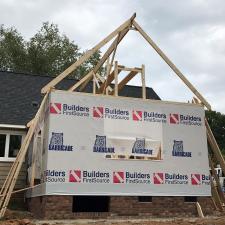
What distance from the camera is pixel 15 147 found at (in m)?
18.0

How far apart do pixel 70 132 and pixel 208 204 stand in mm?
5729

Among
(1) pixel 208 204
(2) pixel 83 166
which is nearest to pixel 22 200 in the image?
(2) pixel 83 166

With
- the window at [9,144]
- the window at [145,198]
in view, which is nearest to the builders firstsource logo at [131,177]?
the window at [145,198]

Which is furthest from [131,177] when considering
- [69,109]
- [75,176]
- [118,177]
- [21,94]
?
[21,94]

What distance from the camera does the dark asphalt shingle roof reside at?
18.6 metres

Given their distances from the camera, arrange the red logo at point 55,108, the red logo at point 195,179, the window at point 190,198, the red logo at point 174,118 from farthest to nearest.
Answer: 1. the red logo at point 174,118
2. the red logo at point 195,179
3. the window at point 190,198
4. the red logo at point 55,108

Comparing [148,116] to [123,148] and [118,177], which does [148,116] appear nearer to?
[123,148]

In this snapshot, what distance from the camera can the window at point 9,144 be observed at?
Result: 57.5 feet

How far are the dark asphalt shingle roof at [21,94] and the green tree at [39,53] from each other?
55.0ft

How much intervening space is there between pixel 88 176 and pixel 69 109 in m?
2.39

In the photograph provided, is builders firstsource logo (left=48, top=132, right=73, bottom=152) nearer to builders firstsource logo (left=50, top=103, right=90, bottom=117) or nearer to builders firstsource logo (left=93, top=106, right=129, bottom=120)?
builders firstsource logo (left=50, top=103, right=90, bottom=117)

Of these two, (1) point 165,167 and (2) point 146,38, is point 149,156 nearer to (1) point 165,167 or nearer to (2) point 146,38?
(1) point 165,167

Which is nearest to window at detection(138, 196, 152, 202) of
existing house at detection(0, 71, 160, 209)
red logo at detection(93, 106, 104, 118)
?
red logo at detection(93, 106, 104, 118)

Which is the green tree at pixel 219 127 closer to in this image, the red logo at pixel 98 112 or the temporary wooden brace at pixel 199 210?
the temporary wooden brace at pixel 199 210
